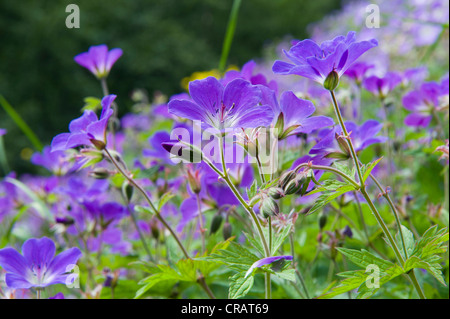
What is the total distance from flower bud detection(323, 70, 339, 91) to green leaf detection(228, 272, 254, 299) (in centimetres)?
32

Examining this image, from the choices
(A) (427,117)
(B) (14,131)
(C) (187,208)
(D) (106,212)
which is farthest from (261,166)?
(B) (14,131)

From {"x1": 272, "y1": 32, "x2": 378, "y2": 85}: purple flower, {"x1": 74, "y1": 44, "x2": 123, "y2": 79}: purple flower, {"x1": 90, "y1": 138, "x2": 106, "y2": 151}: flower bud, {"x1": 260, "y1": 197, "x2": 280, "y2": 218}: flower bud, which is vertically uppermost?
{"x1": 74, "y1": 44, "x2": 123, "y2": 79}: purple flower

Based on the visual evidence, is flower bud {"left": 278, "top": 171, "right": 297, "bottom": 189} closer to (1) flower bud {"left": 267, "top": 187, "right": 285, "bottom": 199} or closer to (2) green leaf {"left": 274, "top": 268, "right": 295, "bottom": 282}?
(1) flower bud {"left": 267, "top": 187, "right": 285, "bottom": 199}

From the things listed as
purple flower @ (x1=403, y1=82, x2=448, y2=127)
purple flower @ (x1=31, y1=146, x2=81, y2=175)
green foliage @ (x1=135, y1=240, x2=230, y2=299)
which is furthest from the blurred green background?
green foliage @ (x1=135, y1=240, x2=230, y2=299)

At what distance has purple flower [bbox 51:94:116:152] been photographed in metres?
0.78

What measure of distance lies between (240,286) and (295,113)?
309 mm

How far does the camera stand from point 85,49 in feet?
33.5

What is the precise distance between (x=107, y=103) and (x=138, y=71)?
10220mm

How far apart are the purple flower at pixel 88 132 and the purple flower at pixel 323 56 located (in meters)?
0.30

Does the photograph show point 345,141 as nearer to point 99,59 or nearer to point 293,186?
point 293,186

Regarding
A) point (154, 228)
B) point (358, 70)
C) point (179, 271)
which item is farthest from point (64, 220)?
point (358, 70)

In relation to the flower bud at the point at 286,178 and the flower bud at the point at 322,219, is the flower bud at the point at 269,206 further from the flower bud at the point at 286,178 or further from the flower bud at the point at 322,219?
the flower bud at the point at 322,219
